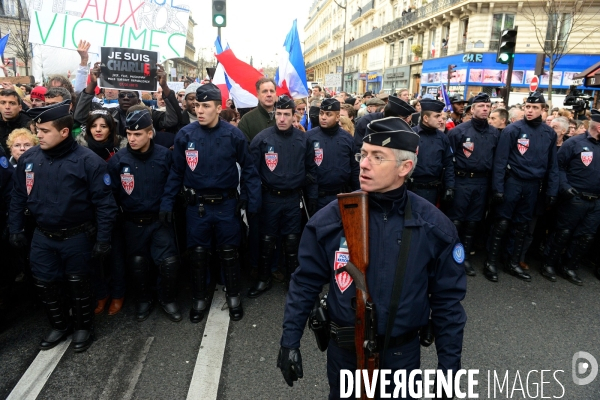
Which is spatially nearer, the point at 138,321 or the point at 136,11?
the point at 138,321

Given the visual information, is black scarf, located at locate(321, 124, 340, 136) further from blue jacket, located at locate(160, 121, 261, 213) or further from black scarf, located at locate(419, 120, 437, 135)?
blue jacket, located at locate(160, 121, 261, 213)

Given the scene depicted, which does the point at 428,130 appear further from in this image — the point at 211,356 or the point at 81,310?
the point at 81,310

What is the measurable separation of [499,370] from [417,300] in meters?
1.92

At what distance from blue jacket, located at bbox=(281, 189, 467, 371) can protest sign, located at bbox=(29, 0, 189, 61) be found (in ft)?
14.4

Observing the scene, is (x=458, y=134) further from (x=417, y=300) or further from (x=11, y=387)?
(x=11, y=387)

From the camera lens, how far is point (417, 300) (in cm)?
205

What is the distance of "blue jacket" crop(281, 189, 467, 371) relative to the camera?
2016mm

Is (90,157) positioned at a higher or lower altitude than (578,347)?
higher

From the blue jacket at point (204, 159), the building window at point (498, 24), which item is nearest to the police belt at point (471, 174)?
the blue jacket at point (204, 159)

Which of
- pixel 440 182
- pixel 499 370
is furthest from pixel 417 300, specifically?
pixel 440 182

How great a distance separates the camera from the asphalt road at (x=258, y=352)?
3141mm

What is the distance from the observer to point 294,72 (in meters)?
6.85

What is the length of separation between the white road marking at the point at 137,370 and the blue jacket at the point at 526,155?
4176 millimetres

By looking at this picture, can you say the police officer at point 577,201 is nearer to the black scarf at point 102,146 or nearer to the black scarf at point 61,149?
the black scarf at point 102,146
